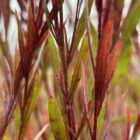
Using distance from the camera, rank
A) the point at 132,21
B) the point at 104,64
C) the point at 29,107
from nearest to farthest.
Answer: the point at 104,64 → the point at 29,107 → the point at 132,21

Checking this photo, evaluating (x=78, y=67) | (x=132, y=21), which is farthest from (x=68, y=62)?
(x=132, y=21)

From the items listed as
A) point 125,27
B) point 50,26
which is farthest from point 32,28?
point 125,27

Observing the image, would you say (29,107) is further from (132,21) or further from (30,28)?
(132,21)

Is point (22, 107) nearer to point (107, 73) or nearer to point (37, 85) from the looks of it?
point (37, 85)

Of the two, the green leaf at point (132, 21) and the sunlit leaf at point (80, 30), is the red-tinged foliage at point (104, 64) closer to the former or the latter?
the sunlit leaf at point (80, 30)

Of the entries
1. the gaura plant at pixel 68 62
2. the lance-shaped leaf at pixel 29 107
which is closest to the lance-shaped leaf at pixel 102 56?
the gaura plant at pixel 68 62

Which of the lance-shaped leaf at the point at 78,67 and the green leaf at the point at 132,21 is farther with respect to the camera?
the green leaf at the point at 132,21
